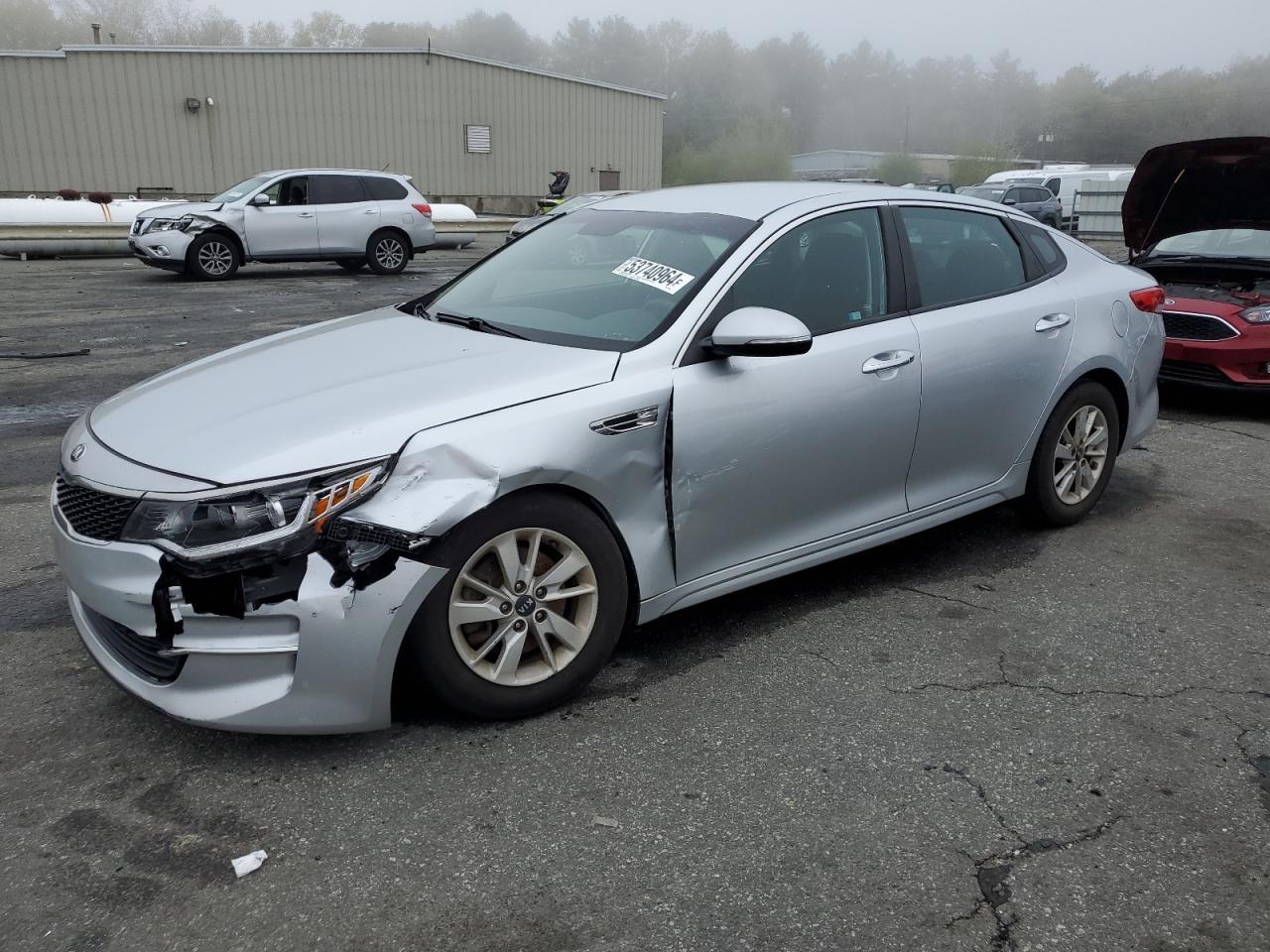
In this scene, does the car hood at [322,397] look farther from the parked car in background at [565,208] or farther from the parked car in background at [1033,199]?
the parked car in background at [1033,199]

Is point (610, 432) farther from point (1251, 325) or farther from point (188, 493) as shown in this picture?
point (1251, 325)

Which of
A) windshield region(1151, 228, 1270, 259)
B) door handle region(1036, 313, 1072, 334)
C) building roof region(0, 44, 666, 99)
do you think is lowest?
door handle region(1036, 313, 1072, 334)

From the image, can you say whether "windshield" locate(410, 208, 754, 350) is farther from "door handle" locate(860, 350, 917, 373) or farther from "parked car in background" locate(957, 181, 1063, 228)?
"parked car in background" locate(957, 181, 1063, 228)

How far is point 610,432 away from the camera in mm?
3164

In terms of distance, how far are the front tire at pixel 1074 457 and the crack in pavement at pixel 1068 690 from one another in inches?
55.7

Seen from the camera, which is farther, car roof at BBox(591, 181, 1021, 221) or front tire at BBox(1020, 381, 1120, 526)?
front tire at BBox(1020, 381, 1120, 526)

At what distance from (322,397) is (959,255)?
2.68 meters

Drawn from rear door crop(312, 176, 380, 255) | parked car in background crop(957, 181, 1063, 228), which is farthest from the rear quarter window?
parked car in background crop(957, 181, 1063, 228)

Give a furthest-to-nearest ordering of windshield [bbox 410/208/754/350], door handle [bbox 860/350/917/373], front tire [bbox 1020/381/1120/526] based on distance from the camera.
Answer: front tire [bbox 1020/381/1120/526] → door handle [bbox 860/350/917/373] → windshield [bbox 410/208/754/350]

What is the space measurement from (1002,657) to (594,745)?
151 cm

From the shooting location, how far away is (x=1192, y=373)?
24.9ft

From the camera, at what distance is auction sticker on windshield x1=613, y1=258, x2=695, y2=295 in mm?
3639

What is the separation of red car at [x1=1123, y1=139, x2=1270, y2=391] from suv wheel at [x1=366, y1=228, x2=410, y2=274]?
11724 mm

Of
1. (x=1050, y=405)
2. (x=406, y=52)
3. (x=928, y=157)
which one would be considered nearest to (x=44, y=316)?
(x=1050, y=405)
